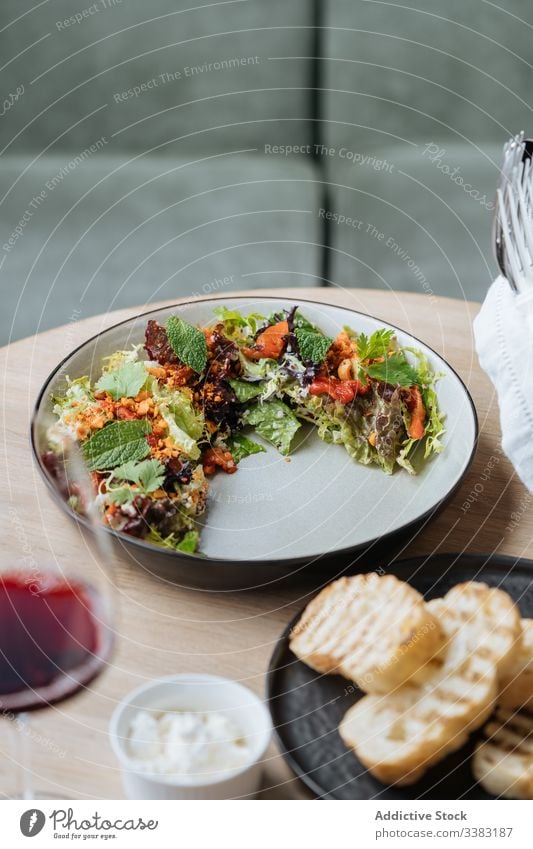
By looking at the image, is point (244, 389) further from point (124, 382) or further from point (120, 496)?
point (120, 496)

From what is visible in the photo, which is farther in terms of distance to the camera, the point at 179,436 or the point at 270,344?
the point at 270,344

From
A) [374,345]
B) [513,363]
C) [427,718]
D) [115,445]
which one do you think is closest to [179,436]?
[115,445]

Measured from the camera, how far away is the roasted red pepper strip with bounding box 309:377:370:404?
1.19m

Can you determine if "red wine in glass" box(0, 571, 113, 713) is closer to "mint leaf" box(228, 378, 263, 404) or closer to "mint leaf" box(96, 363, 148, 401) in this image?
"mint leaf" box(96, 363, 148, 401)

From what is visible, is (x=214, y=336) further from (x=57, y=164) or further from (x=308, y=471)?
(x=57, y=164)

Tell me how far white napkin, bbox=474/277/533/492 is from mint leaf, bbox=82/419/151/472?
1.47ft

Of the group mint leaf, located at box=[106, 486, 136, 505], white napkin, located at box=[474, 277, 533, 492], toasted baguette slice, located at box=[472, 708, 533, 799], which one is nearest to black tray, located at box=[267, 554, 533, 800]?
toasted baguette slice, located at box=[472, 708, 533, 799]

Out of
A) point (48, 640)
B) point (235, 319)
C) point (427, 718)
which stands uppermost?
point (235, 319)

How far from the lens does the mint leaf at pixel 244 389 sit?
1.23 meters

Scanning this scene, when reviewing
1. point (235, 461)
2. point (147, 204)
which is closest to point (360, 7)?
point (147, 204)

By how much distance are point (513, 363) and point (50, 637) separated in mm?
530

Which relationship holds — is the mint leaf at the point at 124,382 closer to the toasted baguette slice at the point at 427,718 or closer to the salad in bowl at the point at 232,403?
the salad in bowl at the point at 232,403

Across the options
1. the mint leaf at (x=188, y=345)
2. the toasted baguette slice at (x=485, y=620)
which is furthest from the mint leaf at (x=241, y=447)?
the toasted baguette slice at (x=485, y=620)

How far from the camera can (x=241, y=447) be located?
117cm
